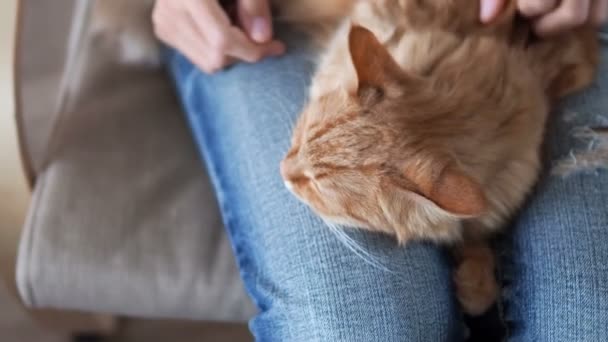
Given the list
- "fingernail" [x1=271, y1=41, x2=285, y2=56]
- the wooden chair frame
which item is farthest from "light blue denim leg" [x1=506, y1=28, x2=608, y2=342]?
the wooden chair frame

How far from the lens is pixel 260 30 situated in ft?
3.37

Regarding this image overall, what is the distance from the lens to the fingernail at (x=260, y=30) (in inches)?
40.5

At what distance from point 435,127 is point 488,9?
218 millimetres

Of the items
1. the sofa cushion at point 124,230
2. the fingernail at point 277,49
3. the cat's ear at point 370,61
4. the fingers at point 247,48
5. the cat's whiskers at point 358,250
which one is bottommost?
the sofa cushion at point 124,230

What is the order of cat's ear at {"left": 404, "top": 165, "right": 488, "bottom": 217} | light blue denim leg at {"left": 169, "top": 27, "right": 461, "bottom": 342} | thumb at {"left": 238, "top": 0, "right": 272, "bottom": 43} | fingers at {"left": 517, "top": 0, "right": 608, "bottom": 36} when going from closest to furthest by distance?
cat's ear at {"left": 404, "top": 165, "right": 488, "bottom": 217}, light blue denim leg at {"left": 169, "top": 27, "right": 461, "bottom": 342}, fingers at {"left": 517, "top": 0, "right": 608, "bottom": 36}, thumb at {"left": 238, "top": 0, "right": 272, "bottom": 43}

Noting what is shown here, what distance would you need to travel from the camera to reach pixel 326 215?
85 centimetres

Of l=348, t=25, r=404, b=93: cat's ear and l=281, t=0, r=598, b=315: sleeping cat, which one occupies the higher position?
l=348, t=25, r=404, b=93: cat's ear

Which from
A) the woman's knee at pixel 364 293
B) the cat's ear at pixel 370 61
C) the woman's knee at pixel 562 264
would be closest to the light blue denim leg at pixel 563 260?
the woman's knee at pixel 562 264

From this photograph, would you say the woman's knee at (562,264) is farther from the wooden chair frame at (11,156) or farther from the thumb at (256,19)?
the wooden chair frame at (11,156)

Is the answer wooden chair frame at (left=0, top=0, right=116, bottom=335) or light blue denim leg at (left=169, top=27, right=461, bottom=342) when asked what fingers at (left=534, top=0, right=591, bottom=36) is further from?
wooden chair frame at (left=0, top=0, right=116, bottom=335)

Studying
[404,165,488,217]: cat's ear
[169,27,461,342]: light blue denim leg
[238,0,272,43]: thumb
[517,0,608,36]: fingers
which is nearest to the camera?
[404,165,488,217]: cat's ear

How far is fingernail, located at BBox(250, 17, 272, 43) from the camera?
103 centimetres

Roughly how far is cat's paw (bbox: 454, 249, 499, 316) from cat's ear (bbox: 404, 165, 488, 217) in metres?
0.17

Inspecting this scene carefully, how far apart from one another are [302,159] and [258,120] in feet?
0.52
